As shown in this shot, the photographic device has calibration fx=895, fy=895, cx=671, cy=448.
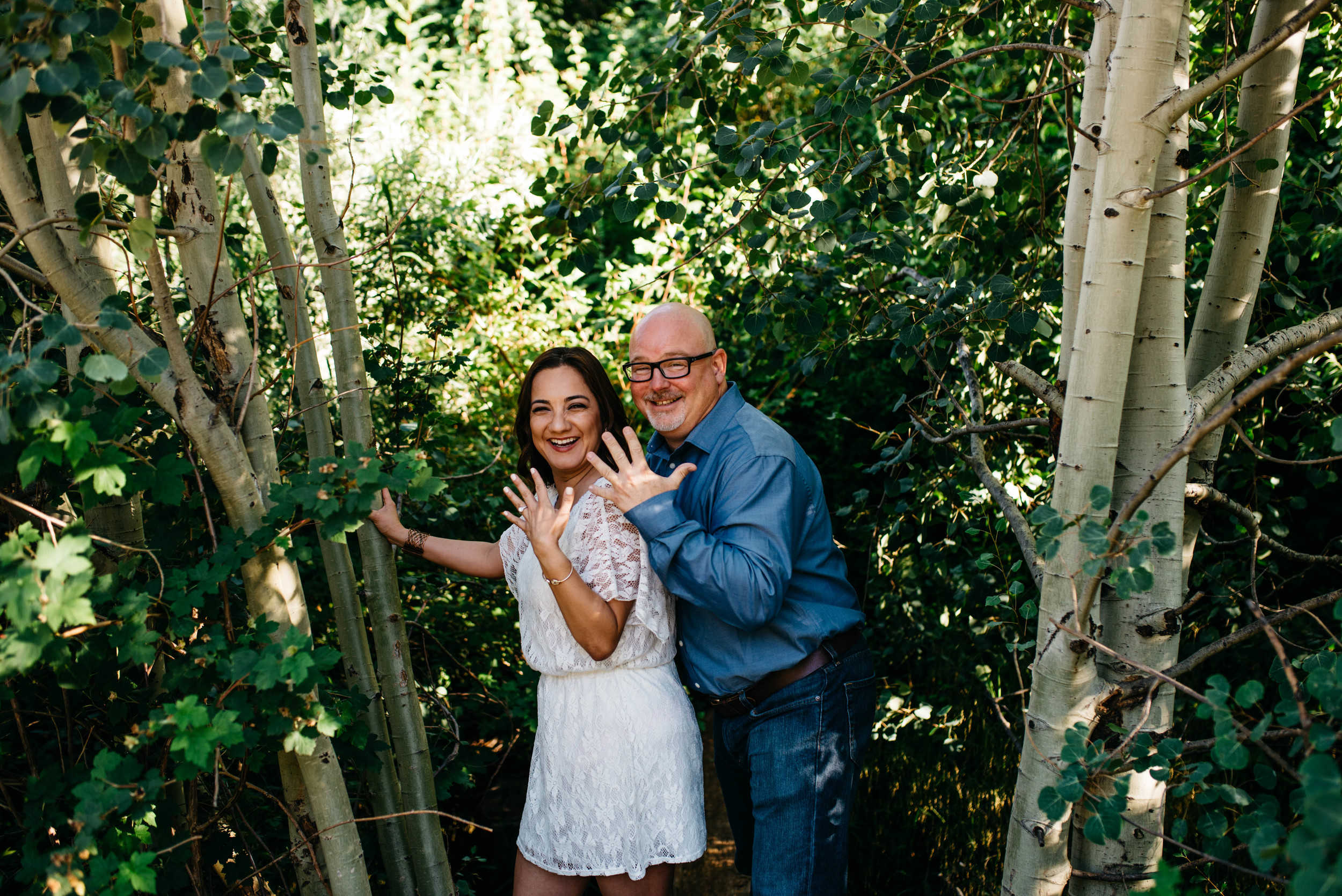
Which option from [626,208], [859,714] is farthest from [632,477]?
[859,714]

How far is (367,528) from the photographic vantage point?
225 centimetres

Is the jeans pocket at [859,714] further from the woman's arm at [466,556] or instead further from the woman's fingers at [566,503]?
the woman's arm at [466,556]

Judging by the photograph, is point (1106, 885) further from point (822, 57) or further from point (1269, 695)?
point (822, 57)

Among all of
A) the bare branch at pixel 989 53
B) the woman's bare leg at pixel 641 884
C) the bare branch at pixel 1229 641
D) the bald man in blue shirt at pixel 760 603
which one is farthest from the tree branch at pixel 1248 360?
the woman's bare leg at pixel 641 884

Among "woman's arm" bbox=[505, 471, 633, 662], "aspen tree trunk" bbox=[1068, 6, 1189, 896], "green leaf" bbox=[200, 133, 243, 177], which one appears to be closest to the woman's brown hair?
"woman's arm" bbox=[505, 471, 633, 662]

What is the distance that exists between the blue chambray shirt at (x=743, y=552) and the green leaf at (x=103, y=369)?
3.37ft

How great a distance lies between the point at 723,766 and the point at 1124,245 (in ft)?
5.26

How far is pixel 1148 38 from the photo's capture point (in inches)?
63.5

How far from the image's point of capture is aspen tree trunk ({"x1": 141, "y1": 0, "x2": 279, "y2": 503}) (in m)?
1.75

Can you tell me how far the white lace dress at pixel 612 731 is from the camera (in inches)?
81.3

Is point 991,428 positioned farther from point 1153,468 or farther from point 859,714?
point 859,714

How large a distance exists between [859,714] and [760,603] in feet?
1.82

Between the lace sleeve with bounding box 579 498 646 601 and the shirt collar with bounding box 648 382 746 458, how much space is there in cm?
30

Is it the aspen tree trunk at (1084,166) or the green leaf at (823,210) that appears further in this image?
the green leaf at (823,210)
